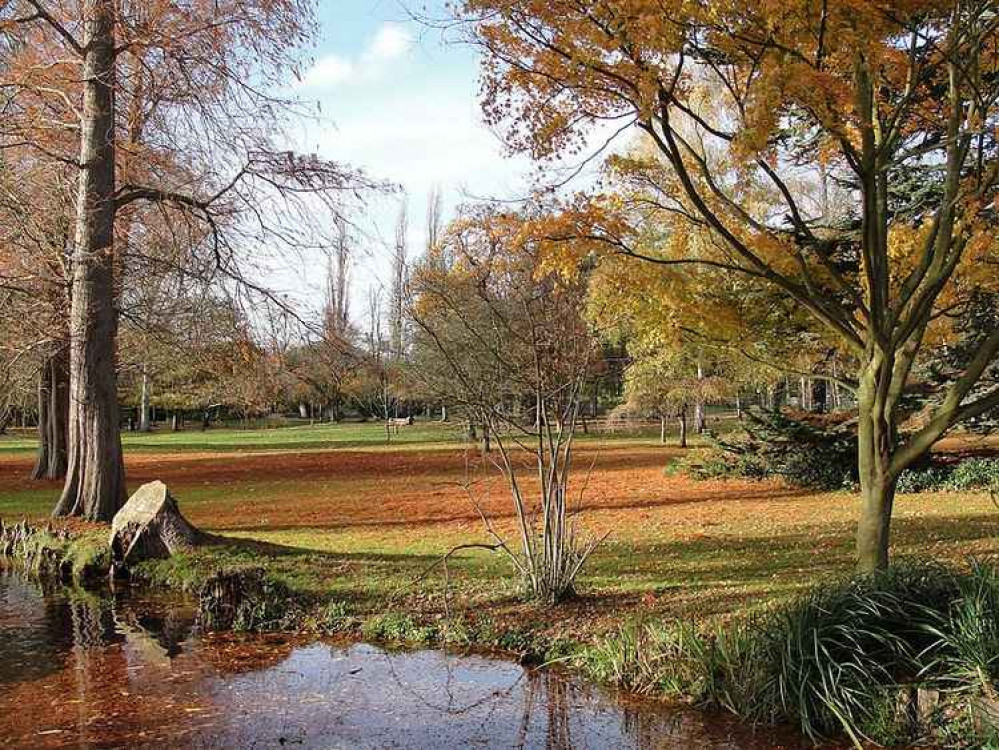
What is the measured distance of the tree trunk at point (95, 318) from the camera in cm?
1185

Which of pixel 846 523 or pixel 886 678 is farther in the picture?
pixel 846 523

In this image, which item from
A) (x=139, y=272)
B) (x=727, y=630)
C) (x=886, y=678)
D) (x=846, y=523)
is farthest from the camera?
(x=139, y=272)

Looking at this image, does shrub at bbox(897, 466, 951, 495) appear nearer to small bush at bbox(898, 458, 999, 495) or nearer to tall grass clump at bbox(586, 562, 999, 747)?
small bush at bbox(898, 458, 999, 495)

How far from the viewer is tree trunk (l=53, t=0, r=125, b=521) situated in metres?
11.9

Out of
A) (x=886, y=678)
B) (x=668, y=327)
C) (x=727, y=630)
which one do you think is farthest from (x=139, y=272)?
A: (x=886, y=678)

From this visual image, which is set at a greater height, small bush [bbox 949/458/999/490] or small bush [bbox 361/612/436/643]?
small bush [bbox 949/458/999/490]

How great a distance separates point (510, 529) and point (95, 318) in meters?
6.44

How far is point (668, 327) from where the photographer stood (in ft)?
28.3

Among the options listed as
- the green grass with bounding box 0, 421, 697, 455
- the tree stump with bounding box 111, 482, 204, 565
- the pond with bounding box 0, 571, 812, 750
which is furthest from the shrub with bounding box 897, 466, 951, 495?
the green grass with bounding box 0, 421, 697, 455

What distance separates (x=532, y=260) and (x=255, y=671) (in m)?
4.42

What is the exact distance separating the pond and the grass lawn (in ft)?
3.15

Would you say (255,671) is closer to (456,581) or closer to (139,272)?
(456,581)

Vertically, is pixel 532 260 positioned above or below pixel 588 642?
above

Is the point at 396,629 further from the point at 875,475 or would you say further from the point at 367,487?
the point at 367,487
